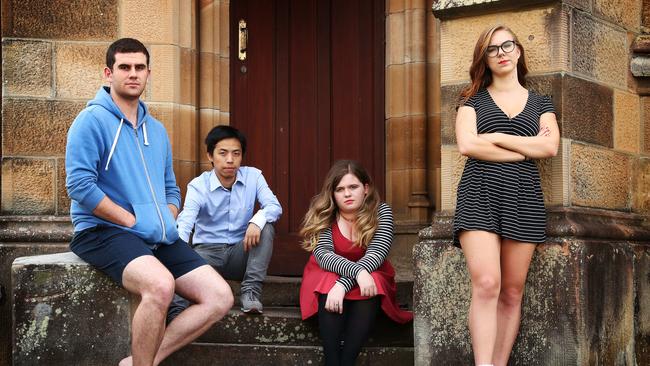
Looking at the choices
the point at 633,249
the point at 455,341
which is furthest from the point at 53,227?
the point at 633,249

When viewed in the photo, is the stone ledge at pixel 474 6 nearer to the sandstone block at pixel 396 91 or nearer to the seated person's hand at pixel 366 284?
the seated person's hand at pixel 366 284

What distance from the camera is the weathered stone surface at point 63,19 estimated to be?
20.1 ft

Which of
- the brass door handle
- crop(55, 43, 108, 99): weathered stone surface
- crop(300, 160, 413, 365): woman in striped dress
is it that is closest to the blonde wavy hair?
crop(300, 160, 413, 365): woman in striped dress

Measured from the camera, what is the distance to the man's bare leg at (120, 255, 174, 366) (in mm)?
4387

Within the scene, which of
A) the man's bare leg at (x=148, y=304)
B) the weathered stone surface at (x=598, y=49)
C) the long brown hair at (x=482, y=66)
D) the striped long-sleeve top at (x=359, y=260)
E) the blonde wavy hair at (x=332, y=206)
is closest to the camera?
the man's bare leg at (x=148, y=304)

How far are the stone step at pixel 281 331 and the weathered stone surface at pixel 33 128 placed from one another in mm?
1504

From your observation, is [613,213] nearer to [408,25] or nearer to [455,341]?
[455,341]

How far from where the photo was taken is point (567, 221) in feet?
15.7

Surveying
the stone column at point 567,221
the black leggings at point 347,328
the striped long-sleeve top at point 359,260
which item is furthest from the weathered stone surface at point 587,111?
the black leggings at point 347,328

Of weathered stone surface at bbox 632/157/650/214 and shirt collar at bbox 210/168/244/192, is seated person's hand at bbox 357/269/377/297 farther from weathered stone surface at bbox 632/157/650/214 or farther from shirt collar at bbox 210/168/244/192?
weathered stone surface at bbox 632/157/650/214

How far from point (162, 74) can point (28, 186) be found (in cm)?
106

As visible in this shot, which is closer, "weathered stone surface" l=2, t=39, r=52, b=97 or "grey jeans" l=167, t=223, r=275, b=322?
"grey jeans" l=167, t=223, r=275, b=322

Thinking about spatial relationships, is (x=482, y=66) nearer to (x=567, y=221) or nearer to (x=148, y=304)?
(x=567, y=221)

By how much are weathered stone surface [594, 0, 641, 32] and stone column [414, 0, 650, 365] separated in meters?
0.01
